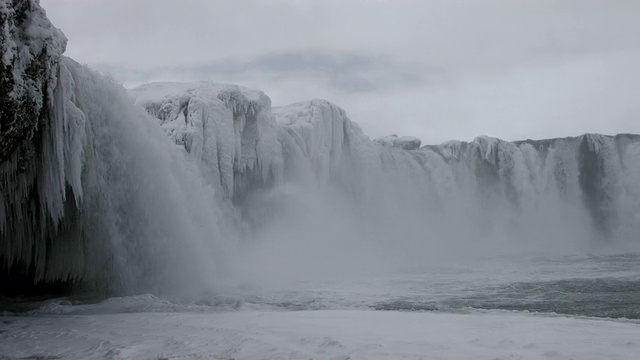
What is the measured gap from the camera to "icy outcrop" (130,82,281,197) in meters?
18.2

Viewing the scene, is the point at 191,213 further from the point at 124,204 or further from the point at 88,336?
the point at 88,336

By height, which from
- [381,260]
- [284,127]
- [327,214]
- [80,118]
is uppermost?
[284,127]

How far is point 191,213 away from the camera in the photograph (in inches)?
521

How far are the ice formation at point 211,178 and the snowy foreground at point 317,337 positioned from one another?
2.04 metres

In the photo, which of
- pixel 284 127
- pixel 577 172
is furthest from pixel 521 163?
pixel 284 127

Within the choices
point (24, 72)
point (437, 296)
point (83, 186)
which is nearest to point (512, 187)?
point (437, 296)

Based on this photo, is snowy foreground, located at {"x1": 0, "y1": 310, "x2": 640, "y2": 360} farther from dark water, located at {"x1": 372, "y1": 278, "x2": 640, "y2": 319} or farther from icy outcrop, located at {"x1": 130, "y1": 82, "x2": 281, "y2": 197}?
icy outcrop, located at {"x1": 130, "y1": 82, "x2": 281, "y2": 197}

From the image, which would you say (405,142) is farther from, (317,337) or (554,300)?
(317,337)

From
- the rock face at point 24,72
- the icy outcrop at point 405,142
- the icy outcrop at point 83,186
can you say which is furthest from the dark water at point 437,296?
the icy outcrop at point 405,142

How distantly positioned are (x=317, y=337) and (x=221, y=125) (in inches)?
557

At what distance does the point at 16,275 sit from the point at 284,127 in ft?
45.9

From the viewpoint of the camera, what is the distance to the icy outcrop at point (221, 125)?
59.8 feet

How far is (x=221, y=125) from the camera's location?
62.2 ft

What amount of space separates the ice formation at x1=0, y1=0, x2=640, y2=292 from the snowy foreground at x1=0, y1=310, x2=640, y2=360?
2.04m
